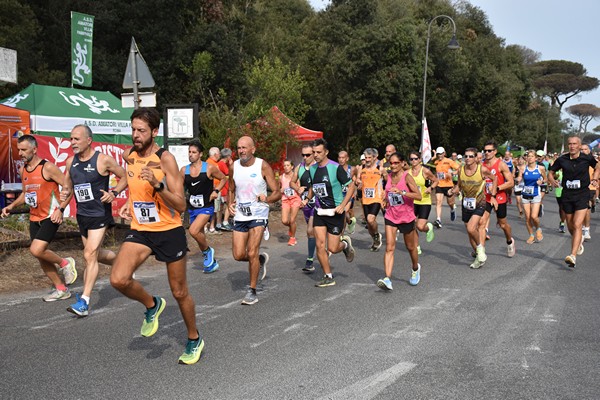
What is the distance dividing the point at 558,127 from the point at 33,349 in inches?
3906

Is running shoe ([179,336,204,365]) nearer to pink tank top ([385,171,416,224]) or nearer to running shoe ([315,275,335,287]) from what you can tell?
running shoe ([315,275,335,287])

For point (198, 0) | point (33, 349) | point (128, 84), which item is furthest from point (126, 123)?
point (198, 0)

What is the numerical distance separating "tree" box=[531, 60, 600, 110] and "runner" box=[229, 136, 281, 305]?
9745 cm

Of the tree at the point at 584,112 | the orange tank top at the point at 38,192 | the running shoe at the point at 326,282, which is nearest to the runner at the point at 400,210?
the running shoe at the point at 326,282

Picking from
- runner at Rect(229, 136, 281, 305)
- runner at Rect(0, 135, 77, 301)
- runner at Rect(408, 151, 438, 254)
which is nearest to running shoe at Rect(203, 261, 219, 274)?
runner at Rect(229, 136, 281, 305)

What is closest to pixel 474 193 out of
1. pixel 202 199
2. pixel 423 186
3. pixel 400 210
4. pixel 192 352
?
pixel 423 186

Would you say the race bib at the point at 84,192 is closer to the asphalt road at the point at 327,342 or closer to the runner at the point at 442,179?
the asphalt road at the point at 327,342

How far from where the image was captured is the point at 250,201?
6949 mm

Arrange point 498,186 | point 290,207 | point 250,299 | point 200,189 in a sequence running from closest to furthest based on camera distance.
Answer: point 250,299
point 200,189
point 498,186
point 290,207

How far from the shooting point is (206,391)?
405cm

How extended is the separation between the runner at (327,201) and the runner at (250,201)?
1.00 metres

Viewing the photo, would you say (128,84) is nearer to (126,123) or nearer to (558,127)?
(126,123)

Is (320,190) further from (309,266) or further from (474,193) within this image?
(474,193)

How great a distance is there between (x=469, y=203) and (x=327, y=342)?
16.9ft
